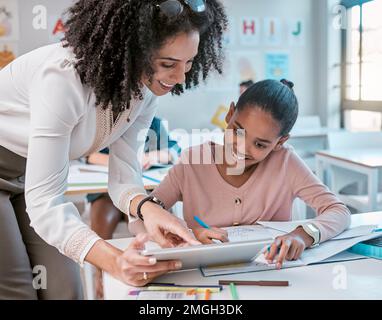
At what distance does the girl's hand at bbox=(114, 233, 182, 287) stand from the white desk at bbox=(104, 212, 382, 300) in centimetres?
2

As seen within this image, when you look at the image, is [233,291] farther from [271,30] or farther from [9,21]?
[271,30]

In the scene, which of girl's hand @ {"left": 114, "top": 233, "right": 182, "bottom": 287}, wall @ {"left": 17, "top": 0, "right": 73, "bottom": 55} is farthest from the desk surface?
wall @ {"left": 17, "top": 0, "right": 73, "bottom": 55}

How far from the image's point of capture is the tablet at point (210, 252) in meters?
0.71

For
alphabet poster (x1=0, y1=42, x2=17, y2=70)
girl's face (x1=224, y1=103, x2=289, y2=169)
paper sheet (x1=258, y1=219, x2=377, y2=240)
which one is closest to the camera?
paper sheet (x1=258, y1=219, x2=377, y2=240)

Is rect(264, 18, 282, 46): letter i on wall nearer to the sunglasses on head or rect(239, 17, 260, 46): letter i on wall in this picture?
rect(239, 17, 260, 46): letter i on wall

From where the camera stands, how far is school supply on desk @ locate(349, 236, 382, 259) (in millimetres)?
885

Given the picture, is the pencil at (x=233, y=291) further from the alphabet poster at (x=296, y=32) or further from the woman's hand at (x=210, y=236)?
the alphabet poster at (x=296, y=32)

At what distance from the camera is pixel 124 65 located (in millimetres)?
854

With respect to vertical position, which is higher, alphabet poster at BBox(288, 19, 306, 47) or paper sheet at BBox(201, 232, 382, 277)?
alphabet poster at BBox(288, 19, 306, 47)

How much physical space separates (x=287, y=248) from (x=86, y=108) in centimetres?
47

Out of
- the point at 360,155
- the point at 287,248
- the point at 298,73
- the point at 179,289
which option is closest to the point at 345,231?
the point at 287,248

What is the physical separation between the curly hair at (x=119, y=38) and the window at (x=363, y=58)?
2.98 metres

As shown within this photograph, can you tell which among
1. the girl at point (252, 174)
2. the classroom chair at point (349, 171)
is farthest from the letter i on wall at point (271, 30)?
the girl at point (252, 174)
